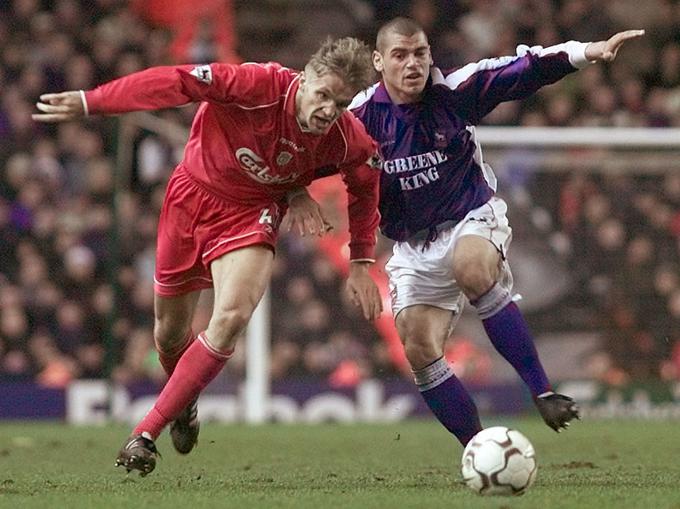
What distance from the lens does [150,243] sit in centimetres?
1460

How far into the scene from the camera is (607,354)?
1424cm

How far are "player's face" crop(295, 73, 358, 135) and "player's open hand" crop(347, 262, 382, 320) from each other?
3.20ft

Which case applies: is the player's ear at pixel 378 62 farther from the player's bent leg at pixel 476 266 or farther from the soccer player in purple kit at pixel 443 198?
the player's bent leg at pixel 476 266

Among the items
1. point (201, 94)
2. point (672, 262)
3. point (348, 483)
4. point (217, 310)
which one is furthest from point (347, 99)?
point (672, 262)

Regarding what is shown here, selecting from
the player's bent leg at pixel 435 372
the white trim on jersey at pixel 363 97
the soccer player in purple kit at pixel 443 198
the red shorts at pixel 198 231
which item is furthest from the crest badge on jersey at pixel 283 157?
the player's bent leg at pixel 435 372

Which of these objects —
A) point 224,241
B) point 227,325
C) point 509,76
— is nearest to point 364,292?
point 224,241

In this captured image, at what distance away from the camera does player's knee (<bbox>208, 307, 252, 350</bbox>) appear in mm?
6879

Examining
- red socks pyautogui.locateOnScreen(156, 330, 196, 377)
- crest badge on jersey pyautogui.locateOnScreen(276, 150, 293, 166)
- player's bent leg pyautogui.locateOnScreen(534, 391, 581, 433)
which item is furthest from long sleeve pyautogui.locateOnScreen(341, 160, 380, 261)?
player's bent leg pyautogui.locateOnScreen(534, 391, 581, 433)

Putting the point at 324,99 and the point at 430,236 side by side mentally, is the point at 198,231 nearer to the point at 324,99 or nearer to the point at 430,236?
the point at 324,99

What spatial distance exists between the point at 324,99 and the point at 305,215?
71cm

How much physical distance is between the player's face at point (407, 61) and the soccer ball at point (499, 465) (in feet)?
6.33

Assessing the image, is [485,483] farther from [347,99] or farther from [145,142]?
[145,142]

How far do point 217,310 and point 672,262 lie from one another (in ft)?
26.3

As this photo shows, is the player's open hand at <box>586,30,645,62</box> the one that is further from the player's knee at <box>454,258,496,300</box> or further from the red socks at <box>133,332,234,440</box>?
the red socks at <box>133,332,234,440</box>
